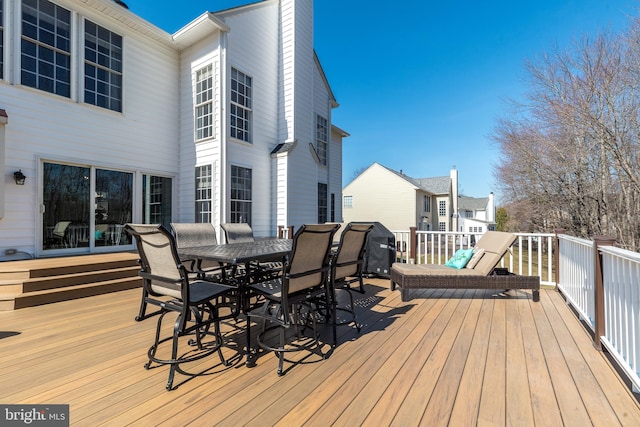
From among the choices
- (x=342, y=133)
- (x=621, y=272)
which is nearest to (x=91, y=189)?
(x=621, y=272)

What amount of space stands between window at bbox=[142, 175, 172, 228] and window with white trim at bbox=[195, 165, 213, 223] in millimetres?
908

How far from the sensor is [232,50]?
7.21m

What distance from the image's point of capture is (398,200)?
23.8m

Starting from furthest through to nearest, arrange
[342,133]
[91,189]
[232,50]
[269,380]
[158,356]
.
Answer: [342,133], [232,50], [91,189], [158,356], [269,380]

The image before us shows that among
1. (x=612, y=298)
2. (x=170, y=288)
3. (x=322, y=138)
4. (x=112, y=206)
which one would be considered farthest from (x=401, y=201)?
(x=170, y=288)

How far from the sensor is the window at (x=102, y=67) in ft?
20.5

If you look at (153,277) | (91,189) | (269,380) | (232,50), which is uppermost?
(232,50)

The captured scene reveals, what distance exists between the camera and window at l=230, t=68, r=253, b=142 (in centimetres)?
733

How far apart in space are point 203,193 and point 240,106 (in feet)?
8.17

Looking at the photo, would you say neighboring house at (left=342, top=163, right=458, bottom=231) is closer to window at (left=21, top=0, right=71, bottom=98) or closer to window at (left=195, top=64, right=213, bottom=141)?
window at (left=195, top=64, right=213, bottom=141)

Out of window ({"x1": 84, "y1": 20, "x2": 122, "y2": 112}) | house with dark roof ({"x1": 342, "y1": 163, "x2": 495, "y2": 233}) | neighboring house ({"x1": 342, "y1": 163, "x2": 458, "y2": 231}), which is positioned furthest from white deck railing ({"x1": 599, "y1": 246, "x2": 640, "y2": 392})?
neighboring house ({"x1": 342, "y1": 163, "x2": 458, "y2": 231})

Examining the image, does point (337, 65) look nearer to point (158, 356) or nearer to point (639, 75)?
point (639, 75)

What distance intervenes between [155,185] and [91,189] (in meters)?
1.39

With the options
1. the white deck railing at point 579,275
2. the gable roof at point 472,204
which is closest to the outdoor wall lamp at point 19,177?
the white deck railing at point 579,275
